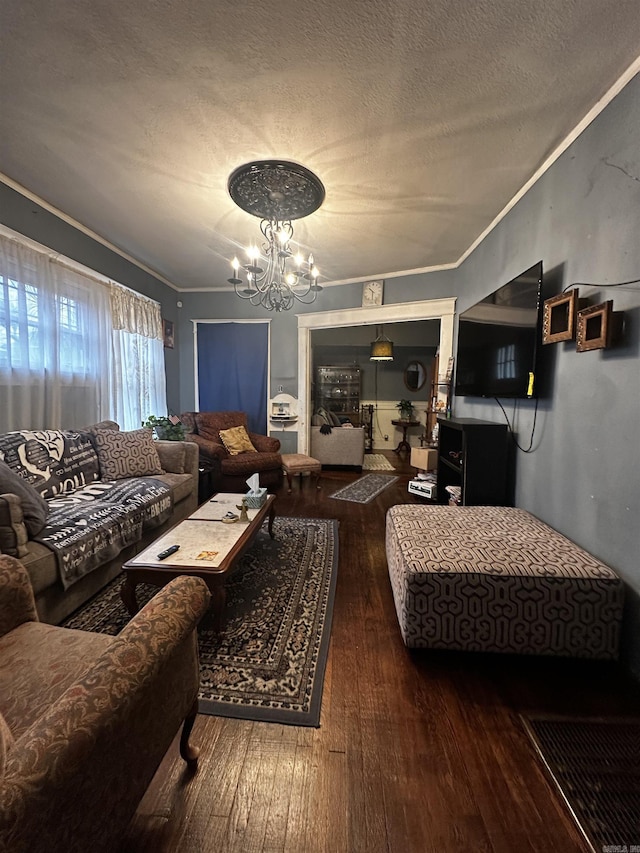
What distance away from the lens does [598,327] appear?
5.27ft

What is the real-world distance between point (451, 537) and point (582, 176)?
205 cm

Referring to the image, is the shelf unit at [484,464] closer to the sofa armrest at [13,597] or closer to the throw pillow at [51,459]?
the sofa armrest at [13,597]

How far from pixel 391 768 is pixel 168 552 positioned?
1242 mm

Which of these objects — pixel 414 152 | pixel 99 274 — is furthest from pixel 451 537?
pixel 99 274

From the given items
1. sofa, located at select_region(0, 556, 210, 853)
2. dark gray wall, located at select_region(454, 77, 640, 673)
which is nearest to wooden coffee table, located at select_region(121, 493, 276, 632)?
sofa, located at select_region(0, 556, 210, 853)

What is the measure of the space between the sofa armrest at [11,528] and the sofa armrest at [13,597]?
58 cm

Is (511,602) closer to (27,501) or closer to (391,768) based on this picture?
(391,768)

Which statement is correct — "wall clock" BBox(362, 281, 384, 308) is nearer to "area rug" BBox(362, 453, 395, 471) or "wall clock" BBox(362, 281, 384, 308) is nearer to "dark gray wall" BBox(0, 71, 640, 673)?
"dark gray wall" BBox(0, 71, 640, 673)

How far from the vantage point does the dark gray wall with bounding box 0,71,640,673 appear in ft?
4.83

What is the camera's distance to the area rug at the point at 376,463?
5.47 meters

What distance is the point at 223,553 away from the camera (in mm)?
1693

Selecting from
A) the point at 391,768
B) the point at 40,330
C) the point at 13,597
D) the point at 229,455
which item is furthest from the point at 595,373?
the point at 40,330

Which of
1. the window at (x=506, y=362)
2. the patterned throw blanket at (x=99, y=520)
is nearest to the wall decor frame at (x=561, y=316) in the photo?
the window at (x=506, y=362)

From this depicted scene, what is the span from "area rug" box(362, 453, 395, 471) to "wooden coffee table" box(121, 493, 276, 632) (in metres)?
3.55
